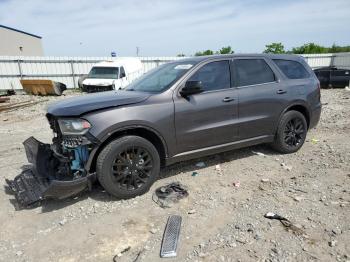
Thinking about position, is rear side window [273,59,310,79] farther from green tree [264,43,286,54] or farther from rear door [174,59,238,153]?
green tree [264,43,286,54]

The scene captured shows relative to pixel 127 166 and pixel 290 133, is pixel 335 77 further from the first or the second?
pixel 127 166

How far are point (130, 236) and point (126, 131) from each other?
1380mm

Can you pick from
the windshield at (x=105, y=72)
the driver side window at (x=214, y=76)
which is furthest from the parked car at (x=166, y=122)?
the windshield at (x=105, y=72)

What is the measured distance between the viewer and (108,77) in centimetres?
1742

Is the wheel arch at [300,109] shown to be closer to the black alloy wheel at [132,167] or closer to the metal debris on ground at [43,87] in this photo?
the black alloy wheel at [132,167]

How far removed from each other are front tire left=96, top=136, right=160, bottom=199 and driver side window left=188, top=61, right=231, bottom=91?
1.26m

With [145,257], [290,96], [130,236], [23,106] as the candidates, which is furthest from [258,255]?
[23,106]

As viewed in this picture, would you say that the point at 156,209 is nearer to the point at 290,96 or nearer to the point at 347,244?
the point at 347,244

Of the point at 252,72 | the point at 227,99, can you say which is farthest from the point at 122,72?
the point at 227,99

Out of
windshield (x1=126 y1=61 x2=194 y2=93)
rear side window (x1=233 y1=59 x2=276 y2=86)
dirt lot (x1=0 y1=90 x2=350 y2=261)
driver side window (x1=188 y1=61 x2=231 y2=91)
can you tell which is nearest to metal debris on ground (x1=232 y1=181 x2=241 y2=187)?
dirt lot (x1=0 y1=90 x2=350 y2=261)

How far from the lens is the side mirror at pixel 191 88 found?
449 cm

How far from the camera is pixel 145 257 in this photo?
3.12 metres

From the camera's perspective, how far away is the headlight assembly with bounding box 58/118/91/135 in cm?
393

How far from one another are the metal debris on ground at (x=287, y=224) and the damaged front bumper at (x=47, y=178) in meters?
2.16
